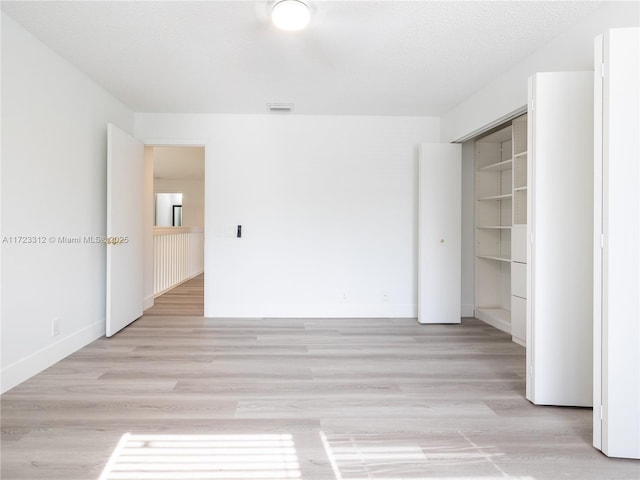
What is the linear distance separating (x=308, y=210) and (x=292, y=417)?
2747mm

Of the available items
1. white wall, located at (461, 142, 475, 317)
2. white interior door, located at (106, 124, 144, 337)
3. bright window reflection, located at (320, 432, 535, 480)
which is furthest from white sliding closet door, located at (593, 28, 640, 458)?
white interior door, located at (106, 124, 144, 337)

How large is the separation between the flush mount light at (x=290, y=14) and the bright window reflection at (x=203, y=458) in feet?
7.67

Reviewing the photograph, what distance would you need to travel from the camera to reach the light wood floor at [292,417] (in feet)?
5.47

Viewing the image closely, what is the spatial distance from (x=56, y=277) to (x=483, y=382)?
10.8 feet

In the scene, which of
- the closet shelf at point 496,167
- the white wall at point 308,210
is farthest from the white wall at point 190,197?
the closet shelf at point 496,167

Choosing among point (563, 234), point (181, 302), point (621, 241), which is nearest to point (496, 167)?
point (563, 234)

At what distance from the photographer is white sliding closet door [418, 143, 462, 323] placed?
4.26m

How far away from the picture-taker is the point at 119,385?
2512 mm

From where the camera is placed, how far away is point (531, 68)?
9.60ft

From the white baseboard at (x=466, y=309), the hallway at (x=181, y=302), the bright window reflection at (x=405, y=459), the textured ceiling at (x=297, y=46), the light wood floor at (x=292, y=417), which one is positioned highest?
the textured ceiling at (x=297, y=46)

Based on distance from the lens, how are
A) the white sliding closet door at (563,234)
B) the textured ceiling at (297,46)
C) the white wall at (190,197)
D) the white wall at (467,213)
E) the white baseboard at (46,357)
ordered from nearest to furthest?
the white sliding closet door at (563,234)
the textured ceiling at (297,46)
the white baseboard at (46,357)
the white wall at (467,213)
the white wall at (190,197)

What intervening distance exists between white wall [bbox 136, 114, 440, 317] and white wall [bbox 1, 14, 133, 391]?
3.69 ft

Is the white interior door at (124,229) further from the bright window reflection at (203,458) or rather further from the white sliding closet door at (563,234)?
the white sliding closet door at (563,234)

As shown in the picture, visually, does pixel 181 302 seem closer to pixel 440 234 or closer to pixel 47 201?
pixel 47 201
